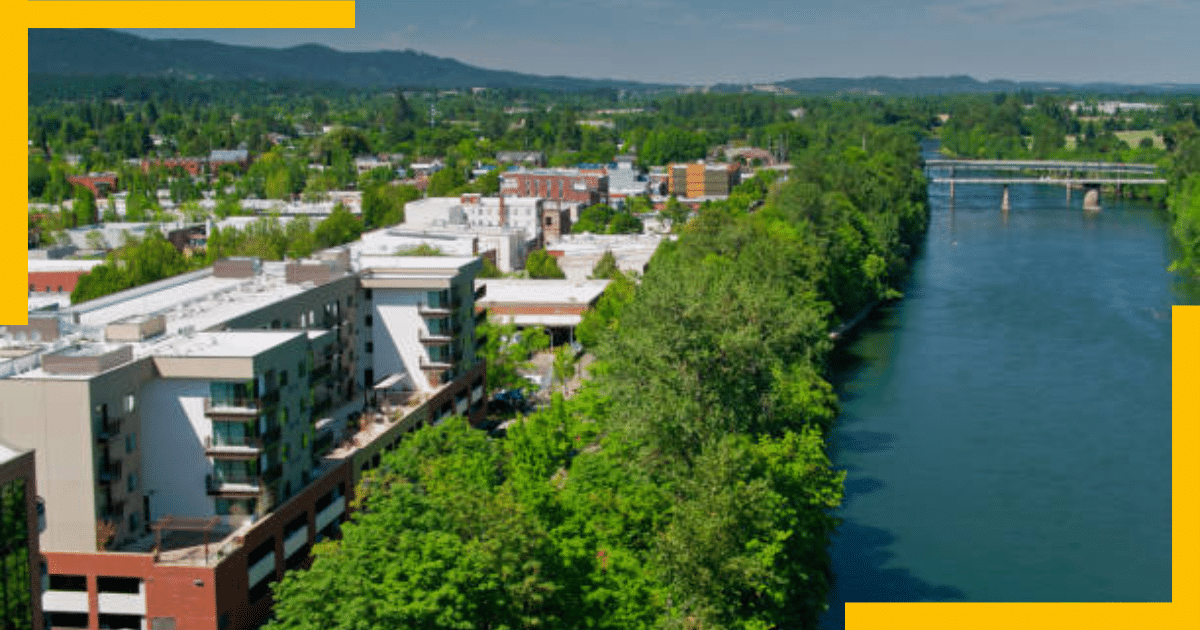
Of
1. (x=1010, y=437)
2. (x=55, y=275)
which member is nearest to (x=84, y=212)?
(x=55, y=275)

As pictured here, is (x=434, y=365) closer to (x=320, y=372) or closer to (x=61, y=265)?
(x=320, y=372)

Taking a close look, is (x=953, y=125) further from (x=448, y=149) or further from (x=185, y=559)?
(x=185, y=559)

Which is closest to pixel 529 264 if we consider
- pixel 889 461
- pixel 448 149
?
pixel 889 461

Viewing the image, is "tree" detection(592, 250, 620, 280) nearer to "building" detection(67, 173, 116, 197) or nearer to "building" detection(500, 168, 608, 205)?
"building" detection(500, 168, 608, 205)

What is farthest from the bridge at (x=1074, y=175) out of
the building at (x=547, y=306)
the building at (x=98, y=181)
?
the building at (x=98, y=181)

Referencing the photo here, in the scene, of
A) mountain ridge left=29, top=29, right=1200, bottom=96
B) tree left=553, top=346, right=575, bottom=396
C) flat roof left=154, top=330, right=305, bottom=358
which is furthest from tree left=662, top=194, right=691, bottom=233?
mountain ridge left=29, top=29, right=1200, bottom=96

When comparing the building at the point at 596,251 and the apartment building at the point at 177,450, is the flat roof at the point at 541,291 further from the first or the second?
the apartment building at the point at 177,450
